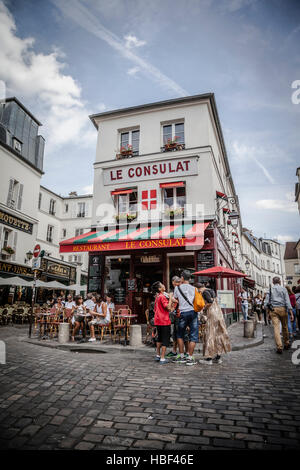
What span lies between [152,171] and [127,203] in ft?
6.52

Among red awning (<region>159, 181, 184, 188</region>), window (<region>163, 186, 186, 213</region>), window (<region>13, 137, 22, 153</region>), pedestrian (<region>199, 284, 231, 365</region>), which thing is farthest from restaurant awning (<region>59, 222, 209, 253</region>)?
window (<region>13, 137, 22, 153</region>)

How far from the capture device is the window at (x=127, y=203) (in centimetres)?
1350

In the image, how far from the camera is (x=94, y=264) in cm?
1318

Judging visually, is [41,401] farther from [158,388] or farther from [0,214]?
[0,214]

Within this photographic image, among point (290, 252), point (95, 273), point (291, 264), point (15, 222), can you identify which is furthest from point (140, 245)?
point (290, 252)

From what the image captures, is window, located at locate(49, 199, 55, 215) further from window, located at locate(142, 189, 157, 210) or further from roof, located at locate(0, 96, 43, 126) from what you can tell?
window, located at locate(142, 189, 157, 210)

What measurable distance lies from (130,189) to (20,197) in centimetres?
880

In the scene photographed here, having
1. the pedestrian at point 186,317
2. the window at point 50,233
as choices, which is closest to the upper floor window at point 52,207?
the window at point 50,233

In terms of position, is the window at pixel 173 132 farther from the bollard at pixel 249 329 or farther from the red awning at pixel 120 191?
the bollard at pixel 249 329

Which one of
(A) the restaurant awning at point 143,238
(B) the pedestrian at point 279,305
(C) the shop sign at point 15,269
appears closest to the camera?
(B) the pedestrian at point 279,305

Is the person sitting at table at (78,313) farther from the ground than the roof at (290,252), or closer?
closer

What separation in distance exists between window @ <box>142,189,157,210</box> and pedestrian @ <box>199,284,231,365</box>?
24.2 ft

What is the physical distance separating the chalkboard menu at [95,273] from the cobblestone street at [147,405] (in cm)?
731

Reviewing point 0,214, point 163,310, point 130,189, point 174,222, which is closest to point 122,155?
point 130,189
